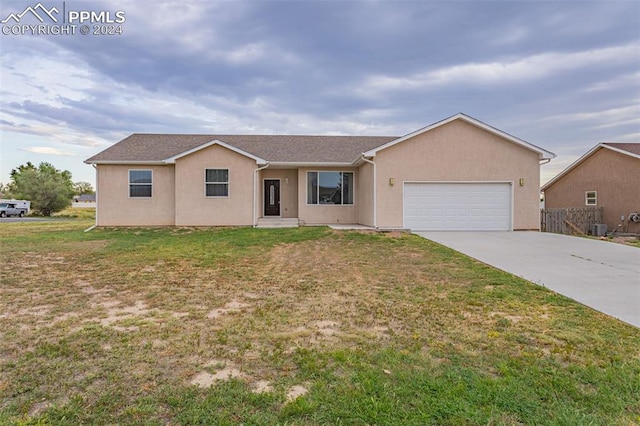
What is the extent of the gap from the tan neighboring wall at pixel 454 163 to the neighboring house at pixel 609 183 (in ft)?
24.9

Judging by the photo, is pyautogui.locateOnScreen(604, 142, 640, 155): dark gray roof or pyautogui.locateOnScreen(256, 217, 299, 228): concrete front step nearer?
pyautogui.locateOnScreen(256, 217, 299, 228): concrete front step

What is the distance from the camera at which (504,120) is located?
862 inches

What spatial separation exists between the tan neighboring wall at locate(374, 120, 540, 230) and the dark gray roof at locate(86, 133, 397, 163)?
305 centimetres

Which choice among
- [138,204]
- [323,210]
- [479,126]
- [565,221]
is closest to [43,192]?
[138,204]

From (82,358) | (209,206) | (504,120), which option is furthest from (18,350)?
(504,120)

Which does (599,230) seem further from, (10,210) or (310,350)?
(10,210)

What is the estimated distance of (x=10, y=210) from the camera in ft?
107

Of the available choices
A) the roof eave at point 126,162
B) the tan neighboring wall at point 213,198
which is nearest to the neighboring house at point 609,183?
the tan neighboring wall at point 213,198

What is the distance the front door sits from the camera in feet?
59.6

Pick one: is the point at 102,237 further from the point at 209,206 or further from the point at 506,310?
the point at 506,310

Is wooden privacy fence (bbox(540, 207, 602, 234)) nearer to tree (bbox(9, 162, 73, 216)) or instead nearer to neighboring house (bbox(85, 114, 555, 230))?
neighboring house (bbox(85, 114, 555, 230))

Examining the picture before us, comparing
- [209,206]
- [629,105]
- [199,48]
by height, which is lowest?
[209,206]

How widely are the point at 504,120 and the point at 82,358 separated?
943 inches

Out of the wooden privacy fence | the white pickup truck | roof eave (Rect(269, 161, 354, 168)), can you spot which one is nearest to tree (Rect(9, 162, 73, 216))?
the white pickup truck
